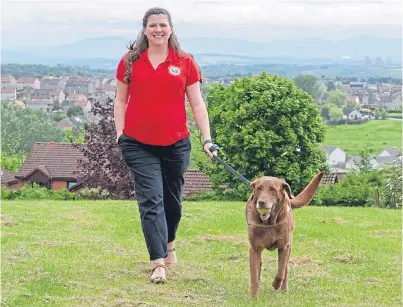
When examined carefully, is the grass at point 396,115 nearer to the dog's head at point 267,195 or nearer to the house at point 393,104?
the house at point 393,104

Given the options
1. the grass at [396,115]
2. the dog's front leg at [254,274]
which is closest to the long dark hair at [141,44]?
the dog's front leg at [254,274]

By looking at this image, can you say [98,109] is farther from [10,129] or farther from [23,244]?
[10,129]

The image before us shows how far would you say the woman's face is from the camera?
8398 mm

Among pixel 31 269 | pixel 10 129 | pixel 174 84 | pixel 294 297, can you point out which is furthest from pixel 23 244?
pixel 10 129

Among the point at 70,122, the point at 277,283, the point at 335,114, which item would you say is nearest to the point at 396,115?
the point at 335,114

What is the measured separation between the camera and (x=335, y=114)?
497 ft

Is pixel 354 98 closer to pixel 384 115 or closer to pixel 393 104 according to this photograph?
pixel 393 104

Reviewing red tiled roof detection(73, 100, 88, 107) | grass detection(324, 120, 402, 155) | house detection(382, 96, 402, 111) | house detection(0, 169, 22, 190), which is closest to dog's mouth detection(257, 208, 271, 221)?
house detection(0, 169, 22, 190)

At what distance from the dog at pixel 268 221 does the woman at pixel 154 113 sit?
3.60 feet

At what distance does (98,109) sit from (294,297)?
877 inches

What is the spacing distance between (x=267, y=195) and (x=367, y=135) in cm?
12750

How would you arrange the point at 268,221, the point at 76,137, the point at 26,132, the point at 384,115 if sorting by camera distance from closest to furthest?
the point at 268,221 < the point at 76,137 < the point at 26,132 < the point at 384,115

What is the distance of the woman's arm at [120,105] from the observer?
28.1ft

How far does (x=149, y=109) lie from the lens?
8.40m
